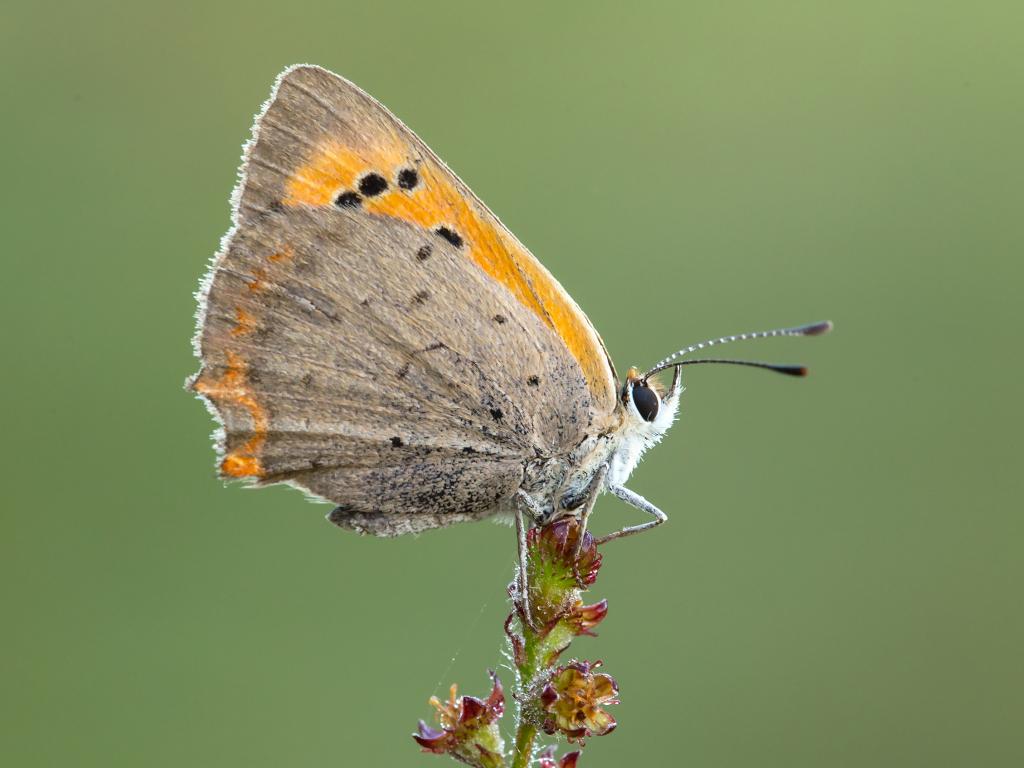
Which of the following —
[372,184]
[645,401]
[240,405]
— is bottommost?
[240,405]

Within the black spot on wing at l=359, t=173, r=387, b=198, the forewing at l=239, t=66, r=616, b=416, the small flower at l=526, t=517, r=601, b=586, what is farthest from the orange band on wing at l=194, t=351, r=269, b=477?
the small flower at l=526, t=517, r=601, b=586

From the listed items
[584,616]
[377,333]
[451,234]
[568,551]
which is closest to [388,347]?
[377,333]

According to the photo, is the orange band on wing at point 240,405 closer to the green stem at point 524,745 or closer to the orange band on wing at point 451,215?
the orange band on wing at point 451,215

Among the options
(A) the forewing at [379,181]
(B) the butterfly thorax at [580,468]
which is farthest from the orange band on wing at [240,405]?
(B) the butterfly thorax at [580,468]

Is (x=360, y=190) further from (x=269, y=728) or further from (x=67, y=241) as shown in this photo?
(x=67, y=241)

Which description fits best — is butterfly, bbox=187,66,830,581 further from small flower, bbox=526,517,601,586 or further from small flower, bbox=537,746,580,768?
small flower, bbox=537,746,580,768

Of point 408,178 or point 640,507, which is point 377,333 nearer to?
point 408,178
